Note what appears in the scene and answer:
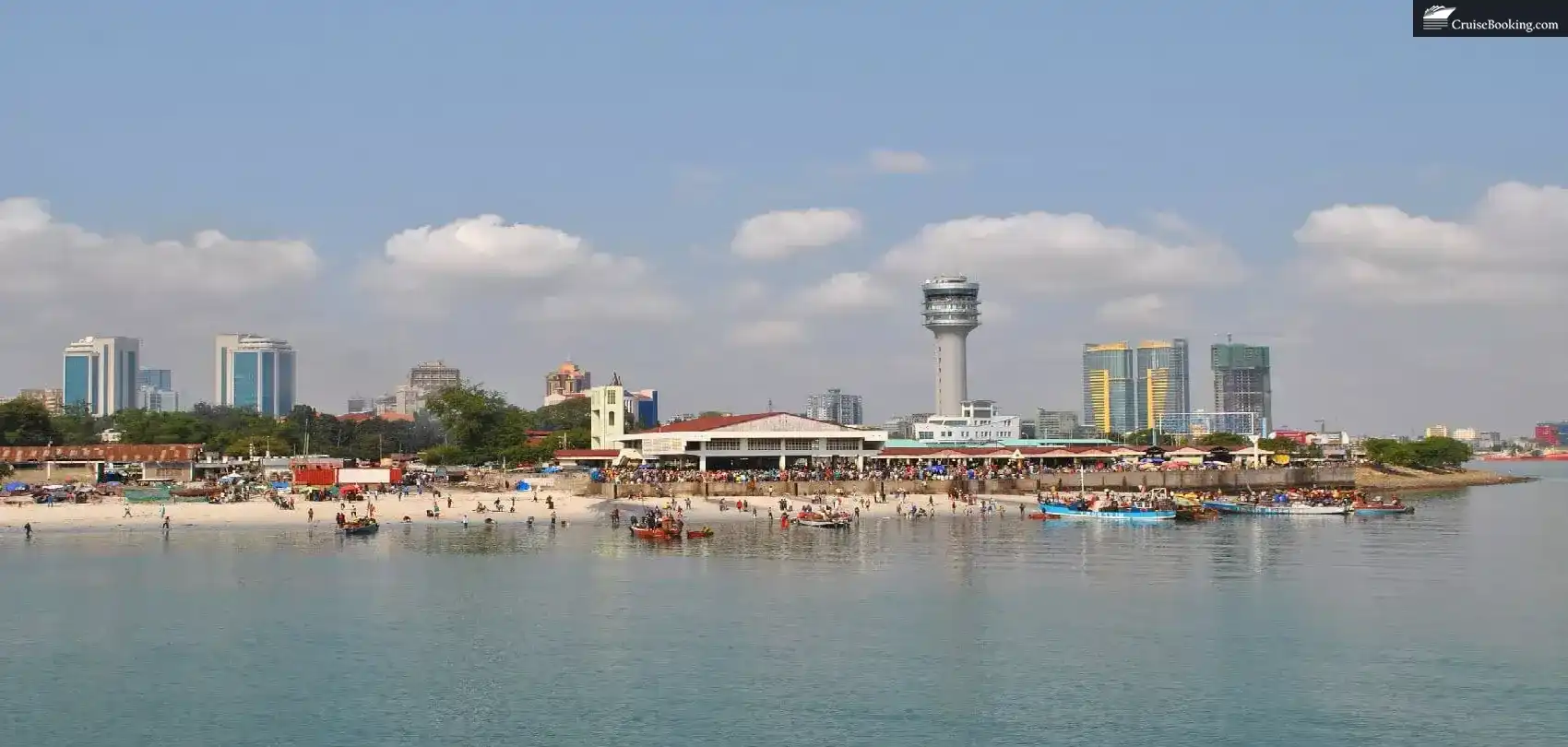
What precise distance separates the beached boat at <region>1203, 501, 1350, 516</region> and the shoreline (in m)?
39.1

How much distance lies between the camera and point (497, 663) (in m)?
38.1

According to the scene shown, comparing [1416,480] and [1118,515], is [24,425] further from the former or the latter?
[1416,480]

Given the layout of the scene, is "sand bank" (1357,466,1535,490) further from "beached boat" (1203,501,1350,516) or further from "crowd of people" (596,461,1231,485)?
"beached boat" (1203,501,1350,516)

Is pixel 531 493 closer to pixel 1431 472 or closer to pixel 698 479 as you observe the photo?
pixel 698 479

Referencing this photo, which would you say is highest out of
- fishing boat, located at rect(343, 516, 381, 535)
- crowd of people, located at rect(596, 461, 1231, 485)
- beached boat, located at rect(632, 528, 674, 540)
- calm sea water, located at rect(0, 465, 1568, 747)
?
crowd of people, located at rect(596, 461, 1231, 485)

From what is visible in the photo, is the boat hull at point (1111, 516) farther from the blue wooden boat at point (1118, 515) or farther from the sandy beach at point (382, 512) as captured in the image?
the sandy beach at point (382, 512)

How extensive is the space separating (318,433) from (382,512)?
84.9m

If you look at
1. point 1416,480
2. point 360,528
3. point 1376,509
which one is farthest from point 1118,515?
point 1416,480

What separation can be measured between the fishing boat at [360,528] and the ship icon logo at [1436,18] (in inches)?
2209

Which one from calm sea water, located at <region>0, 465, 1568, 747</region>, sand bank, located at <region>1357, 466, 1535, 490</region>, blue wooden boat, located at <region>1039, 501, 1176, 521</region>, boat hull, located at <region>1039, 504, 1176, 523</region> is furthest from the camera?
sand bank, located at <region>1357, 466, 1535, 490</region>

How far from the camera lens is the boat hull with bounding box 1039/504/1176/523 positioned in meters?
85.6

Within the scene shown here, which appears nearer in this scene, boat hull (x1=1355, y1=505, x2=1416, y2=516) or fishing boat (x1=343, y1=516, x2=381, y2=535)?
fishing boat (x1=343, y1=516, x2=381, y2=535)

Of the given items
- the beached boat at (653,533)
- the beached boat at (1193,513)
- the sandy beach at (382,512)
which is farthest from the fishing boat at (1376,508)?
the beached boat at (653,533)

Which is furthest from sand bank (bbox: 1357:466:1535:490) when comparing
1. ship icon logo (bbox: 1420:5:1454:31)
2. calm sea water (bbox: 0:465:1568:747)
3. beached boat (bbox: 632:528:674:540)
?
ship icon logo (bbox: 1420:5:1454:31)
